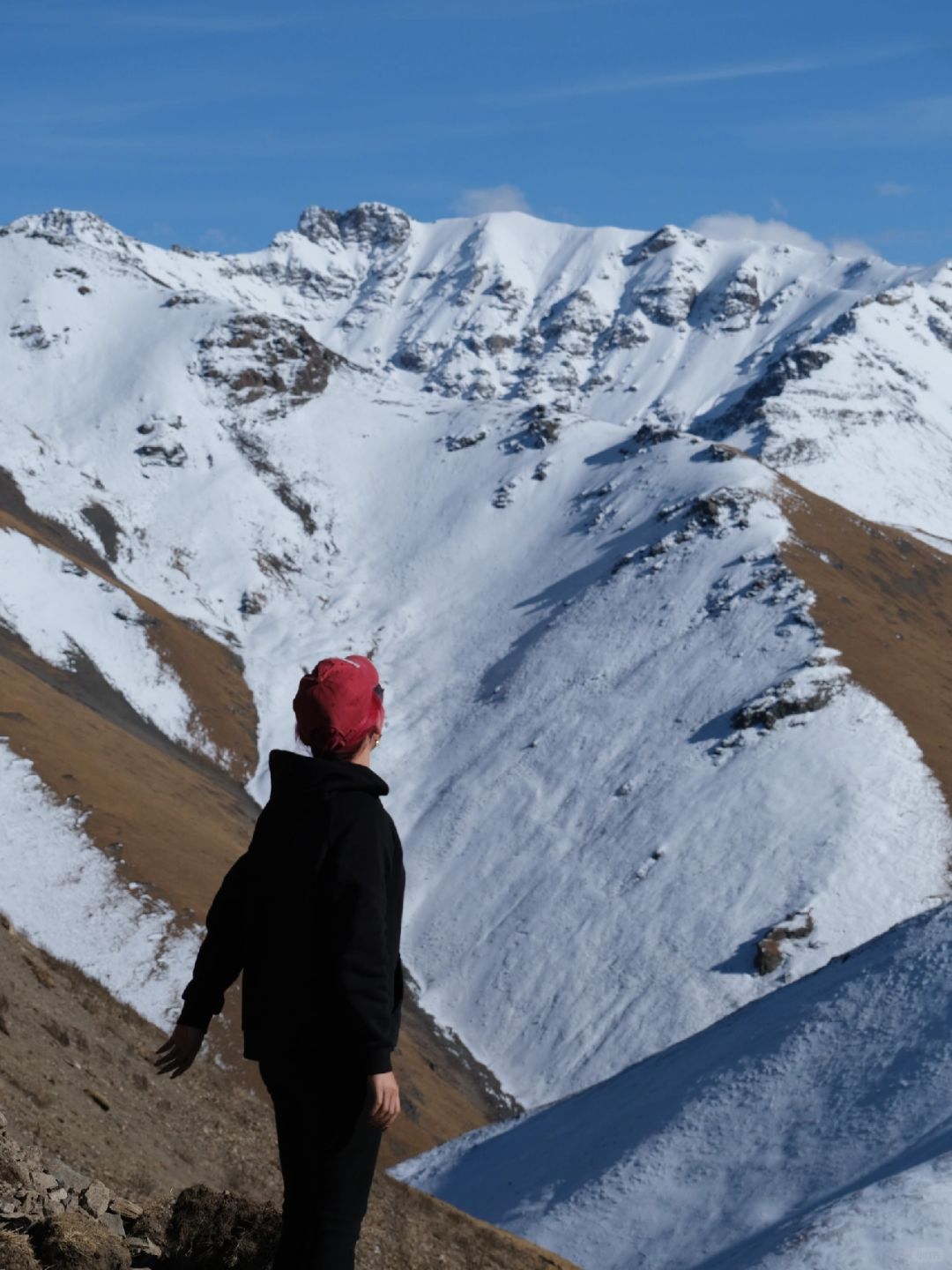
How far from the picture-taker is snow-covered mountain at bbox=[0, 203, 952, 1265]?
2820 inches

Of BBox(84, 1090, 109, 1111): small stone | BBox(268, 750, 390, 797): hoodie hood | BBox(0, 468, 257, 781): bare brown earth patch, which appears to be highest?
BBox(268, 750, 390, 797): hoodie hood

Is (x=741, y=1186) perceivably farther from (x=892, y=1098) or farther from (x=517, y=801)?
(x=517, y=801)

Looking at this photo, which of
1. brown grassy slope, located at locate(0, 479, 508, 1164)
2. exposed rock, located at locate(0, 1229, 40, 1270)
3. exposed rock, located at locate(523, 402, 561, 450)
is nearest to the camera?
exposed rock, located at locate(0, 1229, 40, 1270)

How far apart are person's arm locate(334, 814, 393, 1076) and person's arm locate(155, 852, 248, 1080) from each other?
731 mm

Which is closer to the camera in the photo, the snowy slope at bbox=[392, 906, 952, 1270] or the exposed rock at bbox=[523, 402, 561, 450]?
the snowy slope at bbox=[392, 906, 952, 1270]

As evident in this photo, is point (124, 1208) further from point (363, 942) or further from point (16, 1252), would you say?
point (363, 942)

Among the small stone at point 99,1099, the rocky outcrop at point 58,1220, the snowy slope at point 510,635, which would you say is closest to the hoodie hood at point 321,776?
the rocky outcrop at point 58,1220

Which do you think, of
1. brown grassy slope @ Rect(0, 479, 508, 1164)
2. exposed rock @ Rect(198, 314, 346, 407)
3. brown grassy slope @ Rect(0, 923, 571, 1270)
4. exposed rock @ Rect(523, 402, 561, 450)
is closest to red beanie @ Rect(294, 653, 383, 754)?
brown grassy slope @ Rect(0, 923, 571, 1270)

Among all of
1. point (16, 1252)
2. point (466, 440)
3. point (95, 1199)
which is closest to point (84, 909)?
point (95, 1199)

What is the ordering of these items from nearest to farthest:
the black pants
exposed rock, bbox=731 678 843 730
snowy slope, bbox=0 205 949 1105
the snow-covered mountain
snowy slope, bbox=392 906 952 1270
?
1. the black pants
2. snowy slope, bbox=392 906 952 1270
3. the snow-covered mountain
4. snowy slope, bbox=0 205 949 1105
5. exposed rock, bbox=731 678 843 730

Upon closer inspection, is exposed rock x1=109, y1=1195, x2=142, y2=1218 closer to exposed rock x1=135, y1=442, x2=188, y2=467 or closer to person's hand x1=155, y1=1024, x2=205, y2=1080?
person's hand x1=155, y1=1024, x2=205, y2=1080

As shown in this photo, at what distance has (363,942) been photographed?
265 inches

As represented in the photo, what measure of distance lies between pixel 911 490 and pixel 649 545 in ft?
317

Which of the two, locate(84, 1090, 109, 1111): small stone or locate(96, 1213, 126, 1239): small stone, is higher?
locate(96, 1213, 126, 1239): small stone
